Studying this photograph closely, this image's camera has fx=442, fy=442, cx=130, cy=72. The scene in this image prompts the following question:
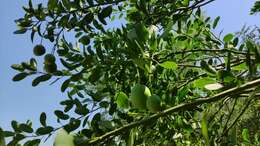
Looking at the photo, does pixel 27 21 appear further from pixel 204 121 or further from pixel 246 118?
pixel 246 118

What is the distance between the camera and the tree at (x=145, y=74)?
3.93 feet

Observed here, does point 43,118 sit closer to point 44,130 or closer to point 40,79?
point 44,130

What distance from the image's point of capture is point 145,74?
179 centimetres

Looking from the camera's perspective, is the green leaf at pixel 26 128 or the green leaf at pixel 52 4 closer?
the green leaf at pixel 26 128

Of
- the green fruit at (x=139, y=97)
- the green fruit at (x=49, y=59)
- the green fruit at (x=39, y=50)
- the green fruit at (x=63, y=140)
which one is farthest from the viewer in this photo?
the green fruit at (x=39, y=50)

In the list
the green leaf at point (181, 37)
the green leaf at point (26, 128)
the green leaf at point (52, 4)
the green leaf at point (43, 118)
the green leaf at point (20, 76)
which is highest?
the green leaf at point (52, 4)

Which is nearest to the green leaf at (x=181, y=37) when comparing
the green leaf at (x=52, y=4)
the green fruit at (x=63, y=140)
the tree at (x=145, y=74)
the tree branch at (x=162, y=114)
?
the tree at (x=145, y=74)

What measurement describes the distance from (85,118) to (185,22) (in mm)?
1378

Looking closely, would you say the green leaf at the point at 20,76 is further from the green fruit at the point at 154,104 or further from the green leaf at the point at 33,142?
the green fruit at the point at 154,104

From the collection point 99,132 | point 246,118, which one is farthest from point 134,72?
point 246,118

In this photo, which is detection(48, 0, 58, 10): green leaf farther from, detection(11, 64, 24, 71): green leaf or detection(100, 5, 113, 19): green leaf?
detection(11, 64, 24, 71): green leaf

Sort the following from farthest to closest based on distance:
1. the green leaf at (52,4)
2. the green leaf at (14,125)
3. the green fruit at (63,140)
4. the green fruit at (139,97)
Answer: the green leaf at (52,4) < the green leaf at (14,125) < the green fruit at (139,97) < the green fruit at (63,140)

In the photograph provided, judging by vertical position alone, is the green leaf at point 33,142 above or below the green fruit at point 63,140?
below

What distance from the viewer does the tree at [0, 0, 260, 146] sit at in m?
1.20
